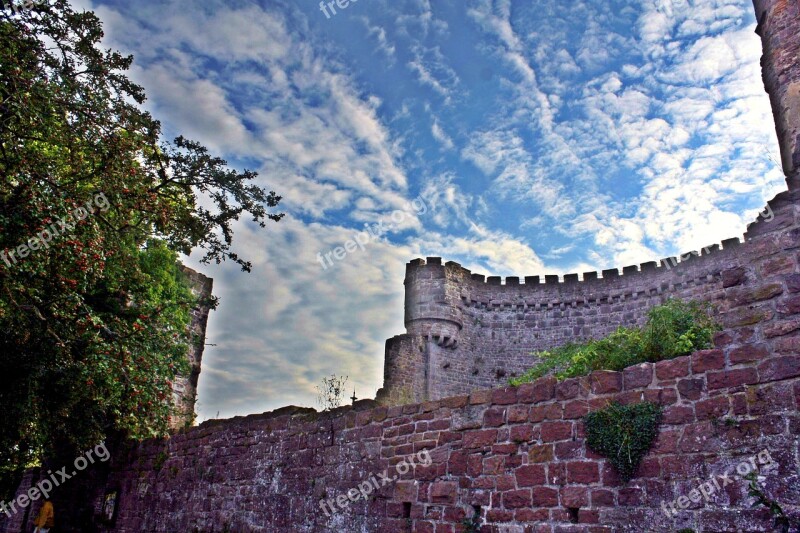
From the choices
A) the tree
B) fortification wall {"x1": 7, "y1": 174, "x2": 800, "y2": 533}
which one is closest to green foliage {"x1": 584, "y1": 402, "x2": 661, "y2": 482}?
fortification wall {"x1": 7, "y1": 174, "x2": 800, "y2": 533}

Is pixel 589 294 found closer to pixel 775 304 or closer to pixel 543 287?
pixel 543 287

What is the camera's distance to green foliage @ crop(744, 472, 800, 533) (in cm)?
463

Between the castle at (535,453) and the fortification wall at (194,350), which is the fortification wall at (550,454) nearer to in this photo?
the castle at (535,453)

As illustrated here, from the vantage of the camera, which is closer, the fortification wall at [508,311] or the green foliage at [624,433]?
the green foliage at [624,433]

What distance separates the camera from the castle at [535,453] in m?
5.10

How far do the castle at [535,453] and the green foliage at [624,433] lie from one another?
9 centimetres

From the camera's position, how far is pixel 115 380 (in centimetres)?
1044

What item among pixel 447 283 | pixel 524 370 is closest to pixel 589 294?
pixel 524 370

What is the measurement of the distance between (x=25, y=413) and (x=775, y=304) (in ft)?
35.6

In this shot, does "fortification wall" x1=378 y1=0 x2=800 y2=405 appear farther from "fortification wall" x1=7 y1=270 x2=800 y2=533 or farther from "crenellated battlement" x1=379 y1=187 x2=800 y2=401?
"fortification wall" x1=7 y1=270 x2=800 y2=533

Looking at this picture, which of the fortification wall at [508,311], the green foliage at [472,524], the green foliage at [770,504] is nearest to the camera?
the green foliage at [770,504]

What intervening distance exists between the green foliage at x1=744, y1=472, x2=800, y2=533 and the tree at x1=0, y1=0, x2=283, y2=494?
7.94m

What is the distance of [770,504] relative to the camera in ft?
15.5

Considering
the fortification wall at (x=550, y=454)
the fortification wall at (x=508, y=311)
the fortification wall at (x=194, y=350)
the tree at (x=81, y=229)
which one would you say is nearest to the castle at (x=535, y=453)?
the fortification wall at (x=550, y=454)
